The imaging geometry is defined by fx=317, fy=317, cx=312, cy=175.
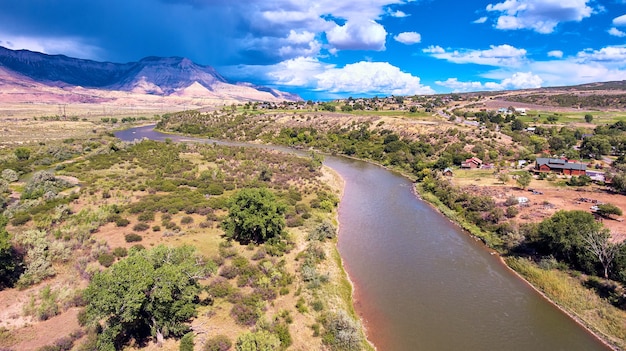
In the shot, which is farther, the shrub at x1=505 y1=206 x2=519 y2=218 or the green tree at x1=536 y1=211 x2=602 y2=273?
the shrub at x1=505 y1=206 x2=519 y2=218

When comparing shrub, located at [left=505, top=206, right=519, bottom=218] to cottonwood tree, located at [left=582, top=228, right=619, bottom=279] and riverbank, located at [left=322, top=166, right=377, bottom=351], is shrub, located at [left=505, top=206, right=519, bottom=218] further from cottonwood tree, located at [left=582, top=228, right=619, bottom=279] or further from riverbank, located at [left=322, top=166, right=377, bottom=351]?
riverbank, located at [left=322, top=166, right=377, bottom=351]

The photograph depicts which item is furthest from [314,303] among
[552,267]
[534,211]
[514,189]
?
[514,189]

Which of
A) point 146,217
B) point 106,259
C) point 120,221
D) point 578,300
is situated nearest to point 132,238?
point 106,259

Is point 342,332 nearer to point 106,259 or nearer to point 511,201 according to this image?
point 106,259

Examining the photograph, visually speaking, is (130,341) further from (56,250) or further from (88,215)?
(88,215)

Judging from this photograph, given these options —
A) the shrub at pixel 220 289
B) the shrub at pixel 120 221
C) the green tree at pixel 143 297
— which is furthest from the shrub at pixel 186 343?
the shrub at pixel 120 221

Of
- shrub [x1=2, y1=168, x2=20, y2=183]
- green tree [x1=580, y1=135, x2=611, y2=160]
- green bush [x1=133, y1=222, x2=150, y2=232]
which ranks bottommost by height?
green bush [x1=133, y1=222, x2=150, y2=232]

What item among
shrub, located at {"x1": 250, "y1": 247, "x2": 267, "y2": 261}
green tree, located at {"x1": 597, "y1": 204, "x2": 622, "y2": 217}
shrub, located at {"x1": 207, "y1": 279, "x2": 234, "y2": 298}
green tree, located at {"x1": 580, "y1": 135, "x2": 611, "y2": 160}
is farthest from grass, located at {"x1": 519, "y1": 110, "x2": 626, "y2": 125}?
shrub, located at {"x1": 207, "y1": 279, "x2": 234, "y2": 298}
